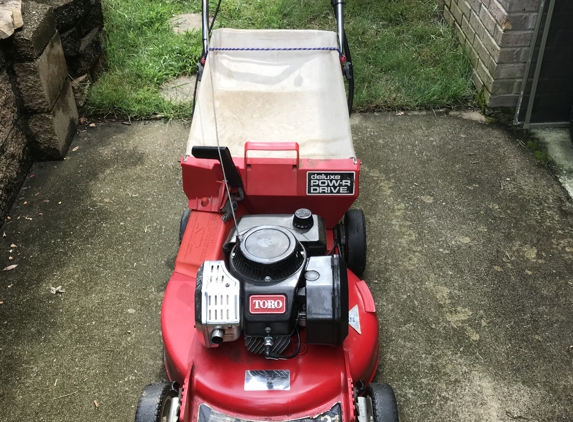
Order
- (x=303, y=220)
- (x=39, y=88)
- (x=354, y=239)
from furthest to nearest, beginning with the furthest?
(x=39, y=88)
(x=354, y=239)
(x=303, y=220)

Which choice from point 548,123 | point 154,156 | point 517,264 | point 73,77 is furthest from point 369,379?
point 73,77

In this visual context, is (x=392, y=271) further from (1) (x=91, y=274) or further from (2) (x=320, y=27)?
(2) (x=320, y=27)

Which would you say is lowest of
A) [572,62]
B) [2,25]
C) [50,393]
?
[50,393]

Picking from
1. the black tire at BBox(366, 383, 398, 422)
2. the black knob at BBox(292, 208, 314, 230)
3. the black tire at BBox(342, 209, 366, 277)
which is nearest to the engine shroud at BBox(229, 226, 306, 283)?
the black knob at BBox(292, 208, 314, 230)

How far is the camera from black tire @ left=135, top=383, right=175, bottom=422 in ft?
5.43

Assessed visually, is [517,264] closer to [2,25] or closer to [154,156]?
[154,156]

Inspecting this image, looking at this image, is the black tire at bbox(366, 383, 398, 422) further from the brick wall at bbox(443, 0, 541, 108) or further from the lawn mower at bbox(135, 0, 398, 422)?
the brick wall at bbox(443, 0, 541, 108)

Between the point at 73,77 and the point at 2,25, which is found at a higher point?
the point at 2,25

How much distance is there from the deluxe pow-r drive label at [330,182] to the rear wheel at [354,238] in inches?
13.4

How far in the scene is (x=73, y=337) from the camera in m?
2.32

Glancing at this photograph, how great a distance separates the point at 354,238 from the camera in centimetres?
239

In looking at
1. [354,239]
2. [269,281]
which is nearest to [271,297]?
[269,281]

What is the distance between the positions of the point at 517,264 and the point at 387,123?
124 centimetres

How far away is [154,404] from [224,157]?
0.77m
